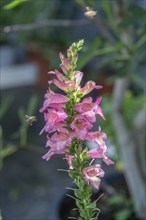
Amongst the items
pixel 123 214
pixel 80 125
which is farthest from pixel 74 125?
pixel 123 214

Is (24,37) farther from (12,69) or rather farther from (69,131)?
(69,131)

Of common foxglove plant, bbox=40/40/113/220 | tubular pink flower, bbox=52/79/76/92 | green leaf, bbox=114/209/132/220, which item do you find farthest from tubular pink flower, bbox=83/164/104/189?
green leaf, bbox=114/209/132/220

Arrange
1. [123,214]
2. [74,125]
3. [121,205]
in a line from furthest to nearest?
[121,205] < [123,214] < [74,125]

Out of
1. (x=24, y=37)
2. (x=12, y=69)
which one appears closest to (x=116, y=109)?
(x=24, y=37)

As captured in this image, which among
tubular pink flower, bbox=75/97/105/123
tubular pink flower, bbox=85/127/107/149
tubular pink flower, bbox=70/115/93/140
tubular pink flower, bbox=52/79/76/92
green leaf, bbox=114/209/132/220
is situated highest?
tubular pink flower, bbox=52/79/76/92

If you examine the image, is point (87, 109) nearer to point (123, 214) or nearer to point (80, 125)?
point (80, 125)

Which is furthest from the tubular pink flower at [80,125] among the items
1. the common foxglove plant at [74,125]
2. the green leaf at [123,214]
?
the green leaf at [123,214]

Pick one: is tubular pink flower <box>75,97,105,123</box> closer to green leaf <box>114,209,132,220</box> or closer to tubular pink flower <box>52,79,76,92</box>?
tubular pink flower <box>52,79,76,92</box>

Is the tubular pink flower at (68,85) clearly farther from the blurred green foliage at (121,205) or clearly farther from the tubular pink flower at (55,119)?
the blurred green foliage at (121,205)
